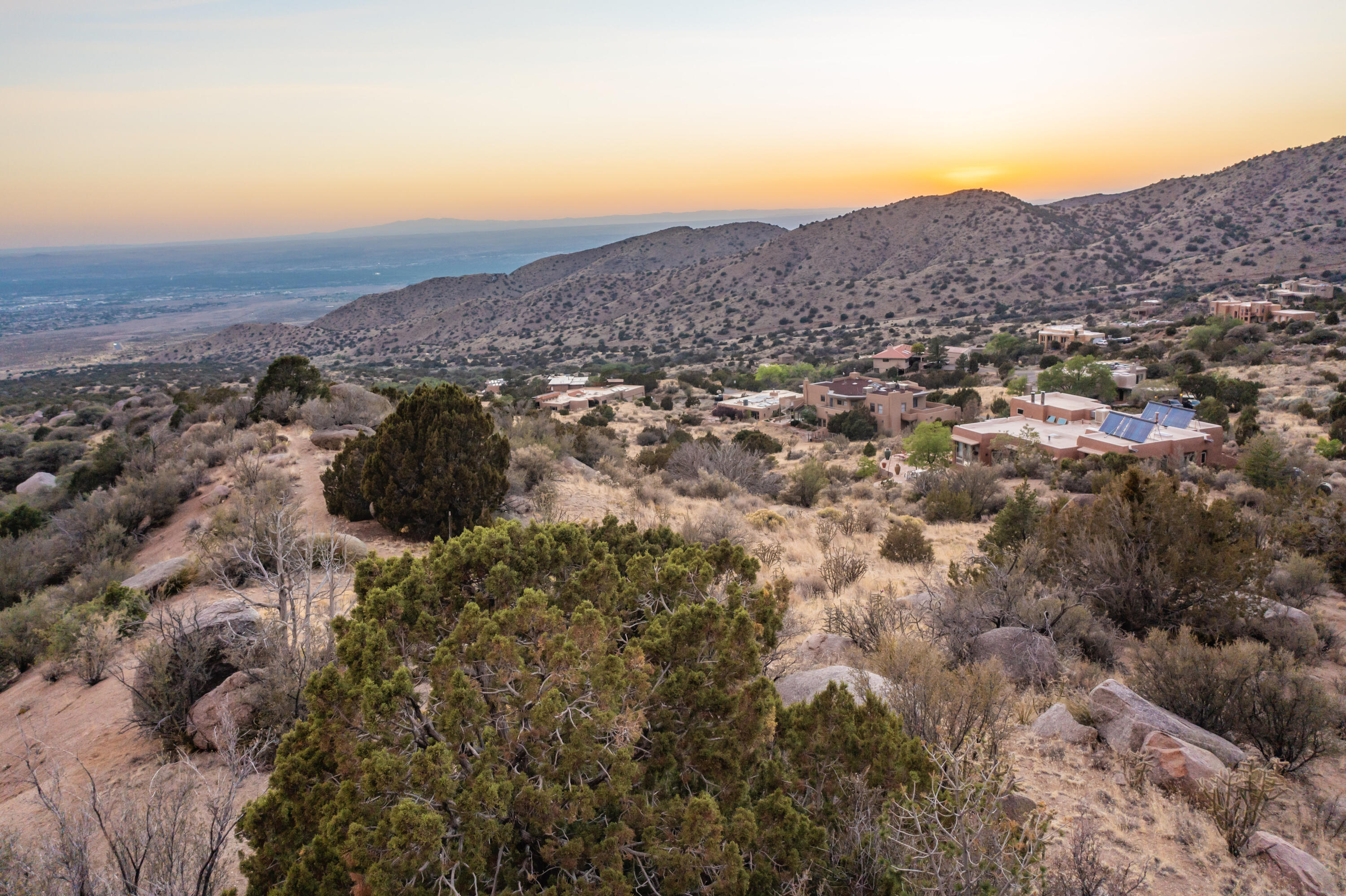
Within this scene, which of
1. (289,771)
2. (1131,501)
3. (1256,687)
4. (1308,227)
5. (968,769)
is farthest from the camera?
(1308,227)

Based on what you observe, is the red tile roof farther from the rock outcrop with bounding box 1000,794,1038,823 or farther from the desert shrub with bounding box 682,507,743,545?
the rock outcrop with bounding box 1000,794,1038,823

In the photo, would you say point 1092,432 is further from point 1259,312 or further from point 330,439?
point 1259,312

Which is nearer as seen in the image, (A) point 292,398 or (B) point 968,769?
(B) point 968,769

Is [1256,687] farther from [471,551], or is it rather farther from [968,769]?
[471,551]

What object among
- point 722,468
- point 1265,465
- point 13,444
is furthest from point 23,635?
point 1265,465

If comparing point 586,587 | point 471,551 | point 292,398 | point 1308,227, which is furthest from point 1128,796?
point 1308,227

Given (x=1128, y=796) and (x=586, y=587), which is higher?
(x=586, y=587)

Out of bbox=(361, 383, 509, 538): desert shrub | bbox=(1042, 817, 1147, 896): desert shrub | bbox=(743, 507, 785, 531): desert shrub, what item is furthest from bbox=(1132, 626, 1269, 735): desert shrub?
bbox=(361, 383, 509, 538): desert shrub
